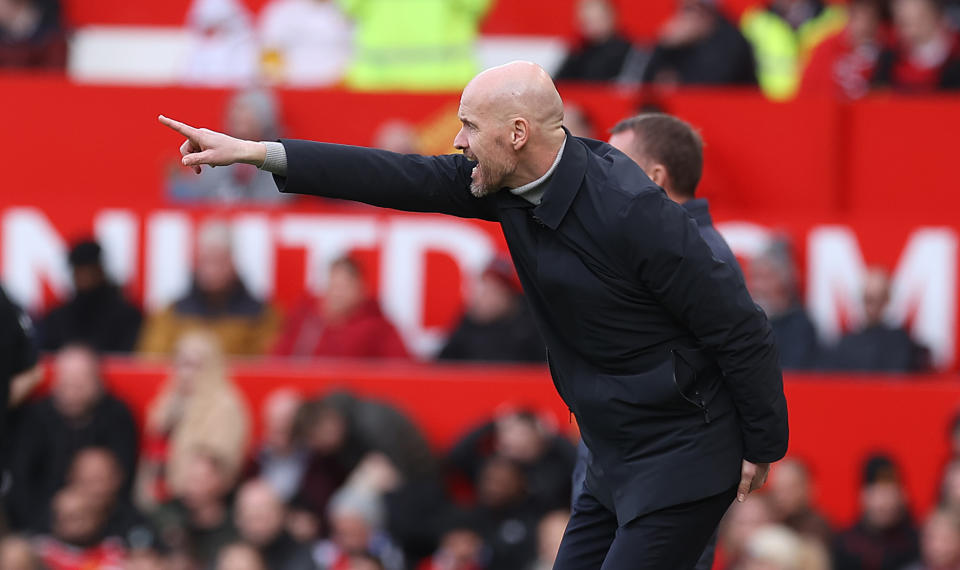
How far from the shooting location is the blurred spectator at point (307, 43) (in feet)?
40.8

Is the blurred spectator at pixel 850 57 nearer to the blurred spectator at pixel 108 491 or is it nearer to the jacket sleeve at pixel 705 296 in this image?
the blurred spectator at pixel 108 491

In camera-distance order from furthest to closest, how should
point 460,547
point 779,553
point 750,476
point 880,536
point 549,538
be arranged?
1. point 460,547
2. point 880,536
3. point 549,538
4. point 779,553
5. point 750,476

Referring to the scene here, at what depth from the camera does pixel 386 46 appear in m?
11.7

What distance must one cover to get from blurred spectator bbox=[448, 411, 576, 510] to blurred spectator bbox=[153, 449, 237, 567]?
4.26ft

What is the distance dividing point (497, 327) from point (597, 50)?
299 centimetres

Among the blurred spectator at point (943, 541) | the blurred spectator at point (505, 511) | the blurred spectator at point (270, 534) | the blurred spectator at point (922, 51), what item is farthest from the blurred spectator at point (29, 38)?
the blurred spectator at point (943, 541)

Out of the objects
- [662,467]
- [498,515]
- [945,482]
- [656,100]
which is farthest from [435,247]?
[662,467]

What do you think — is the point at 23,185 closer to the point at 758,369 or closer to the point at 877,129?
the point at 877,129

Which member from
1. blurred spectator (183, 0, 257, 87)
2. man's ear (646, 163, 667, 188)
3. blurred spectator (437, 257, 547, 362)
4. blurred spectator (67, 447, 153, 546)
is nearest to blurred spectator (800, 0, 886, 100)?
blurred spectator (437, 257, 547, 362)

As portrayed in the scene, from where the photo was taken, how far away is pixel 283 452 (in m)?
8.81

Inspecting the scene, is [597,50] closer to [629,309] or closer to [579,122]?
[579,122]

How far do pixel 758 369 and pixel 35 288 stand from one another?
Answer: 7450 millimetres

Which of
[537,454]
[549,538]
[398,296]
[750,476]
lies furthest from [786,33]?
[750,476]

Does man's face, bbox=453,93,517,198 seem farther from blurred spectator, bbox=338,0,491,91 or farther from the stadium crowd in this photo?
blurred spectator, bbox=338,0,491,91
